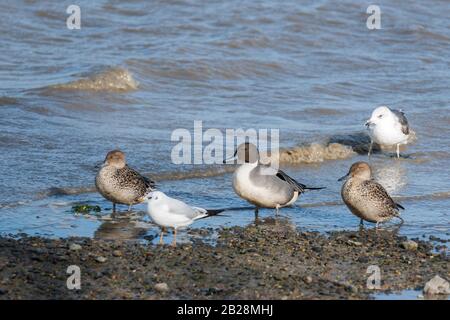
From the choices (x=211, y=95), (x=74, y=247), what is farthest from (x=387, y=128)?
(x=74, y=247)

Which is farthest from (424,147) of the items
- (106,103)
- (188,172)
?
(106,103)

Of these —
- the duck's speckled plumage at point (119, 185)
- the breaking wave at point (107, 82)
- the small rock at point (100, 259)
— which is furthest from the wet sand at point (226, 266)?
the breaking wave at point (107, 82)

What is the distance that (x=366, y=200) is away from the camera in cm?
846

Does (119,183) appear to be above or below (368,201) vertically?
above

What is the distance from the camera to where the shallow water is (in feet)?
31.3

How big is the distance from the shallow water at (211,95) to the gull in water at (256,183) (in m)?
0.29

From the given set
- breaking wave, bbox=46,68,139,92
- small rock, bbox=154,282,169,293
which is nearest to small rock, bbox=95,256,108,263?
small rock, bbox=154,282,169,293

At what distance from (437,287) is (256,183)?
251 cm

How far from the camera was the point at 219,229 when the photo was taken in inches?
328

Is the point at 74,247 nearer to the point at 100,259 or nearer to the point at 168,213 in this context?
the point at 100,259

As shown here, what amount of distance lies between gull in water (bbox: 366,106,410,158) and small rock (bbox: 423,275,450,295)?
563 cm

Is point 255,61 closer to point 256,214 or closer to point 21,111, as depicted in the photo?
point 21,111

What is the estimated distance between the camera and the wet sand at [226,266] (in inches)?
253

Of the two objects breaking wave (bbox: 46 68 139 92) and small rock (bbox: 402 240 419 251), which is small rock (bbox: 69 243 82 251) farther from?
breaking wave (bbox: 46 68 139 92)
